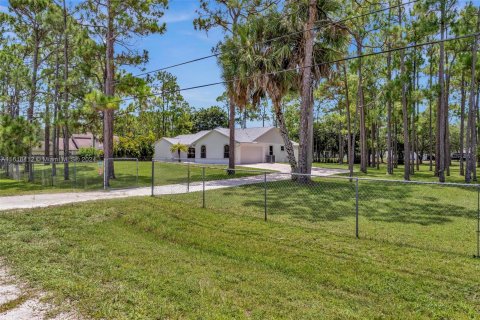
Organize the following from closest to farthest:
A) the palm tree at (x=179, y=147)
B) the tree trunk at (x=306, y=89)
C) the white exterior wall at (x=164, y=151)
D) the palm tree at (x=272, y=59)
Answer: the tree trunk at (x=306, y=89) < the palm tree at (x=272, y=59) < the palm tree at (x=179, y=147) < the white exterior wall at (x=164, y=151)

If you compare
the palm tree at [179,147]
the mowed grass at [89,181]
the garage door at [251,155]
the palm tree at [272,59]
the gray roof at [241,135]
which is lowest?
the mowed grass at [89,181]

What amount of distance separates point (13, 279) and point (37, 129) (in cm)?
1557

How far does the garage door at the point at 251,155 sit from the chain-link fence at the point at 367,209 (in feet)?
60.0

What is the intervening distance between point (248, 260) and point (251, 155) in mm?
29357

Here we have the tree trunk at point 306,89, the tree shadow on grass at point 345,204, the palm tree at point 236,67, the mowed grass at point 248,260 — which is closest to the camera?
the mowed grass at point 248,260

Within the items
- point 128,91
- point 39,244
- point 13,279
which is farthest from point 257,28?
point 13,279

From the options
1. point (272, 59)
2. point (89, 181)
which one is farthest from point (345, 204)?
point (89, 181)

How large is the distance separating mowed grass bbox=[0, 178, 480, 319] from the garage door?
2373 centimetres

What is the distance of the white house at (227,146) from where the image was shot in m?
34.0

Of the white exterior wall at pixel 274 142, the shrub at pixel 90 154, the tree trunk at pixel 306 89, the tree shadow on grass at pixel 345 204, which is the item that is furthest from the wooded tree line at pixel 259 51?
the shrub at pixel 90 154

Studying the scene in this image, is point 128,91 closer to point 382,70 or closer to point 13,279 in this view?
point 13,279

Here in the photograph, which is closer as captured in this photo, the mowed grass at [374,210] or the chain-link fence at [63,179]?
the mowed grass at [374,210]

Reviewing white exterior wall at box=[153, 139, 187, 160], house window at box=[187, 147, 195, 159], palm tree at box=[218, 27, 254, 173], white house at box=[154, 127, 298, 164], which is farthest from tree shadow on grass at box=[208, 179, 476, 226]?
white exterior wall at box=[153, 139, 187, 160]

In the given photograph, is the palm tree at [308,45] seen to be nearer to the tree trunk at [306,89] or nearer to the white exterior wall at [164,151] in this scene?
the tree trunk at [306,89]
